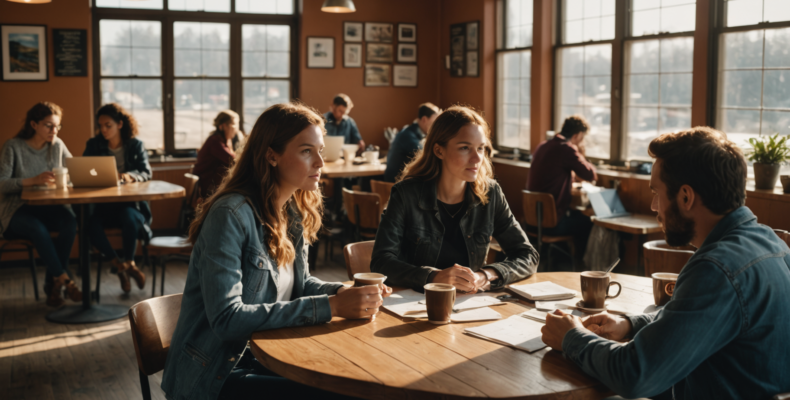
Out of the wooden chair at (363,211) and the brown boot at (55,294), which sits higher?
the wooden chair at (363,211)

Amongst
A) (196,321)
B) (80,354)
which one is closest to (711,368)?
(196,321)

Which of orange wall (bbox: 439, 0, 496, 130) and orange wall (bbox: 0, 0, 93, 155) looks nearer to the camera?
orange wall (bbox: 0, 0, 93, 155)

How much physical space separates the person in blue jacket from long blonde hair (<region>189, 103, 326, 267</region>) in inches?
128

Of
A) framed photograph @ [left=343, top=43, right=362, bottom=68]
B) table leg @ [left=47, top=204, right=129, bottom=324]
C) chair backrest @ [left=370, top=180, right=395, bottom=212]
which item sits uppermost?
framed photograph @ [left=343, top=43, right=362, bottom=68]

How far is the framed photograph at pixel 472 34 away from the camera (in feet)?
24.1

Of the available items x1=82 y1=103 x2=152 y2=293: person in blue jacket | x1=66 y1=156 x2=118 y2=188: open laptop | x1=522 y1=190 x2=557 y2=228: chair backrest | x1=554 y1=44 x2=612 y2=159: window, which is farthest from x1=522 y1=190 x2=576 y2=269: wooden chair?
x1=66 y1=156 x2=118 y2=188: open laptop

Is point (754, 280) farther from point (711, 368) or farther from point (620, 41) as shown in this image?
point (620, 41)

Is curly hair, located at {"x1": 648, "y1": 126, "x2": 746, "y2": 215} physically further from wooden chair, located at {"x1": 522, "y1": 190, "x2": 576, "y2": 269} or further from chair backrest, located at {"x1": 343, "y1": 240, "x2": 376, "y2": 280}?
wooden chair, located at {"x1": 522, "y1": 190, "x2": 576, "y2": 269}

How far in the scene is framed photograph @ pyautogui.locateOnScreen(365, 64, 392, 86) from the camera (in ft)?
25.9

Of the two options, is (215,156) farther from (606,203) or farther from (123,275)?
(606,203)

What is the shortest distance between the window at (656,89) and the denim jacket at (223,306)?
431 cm

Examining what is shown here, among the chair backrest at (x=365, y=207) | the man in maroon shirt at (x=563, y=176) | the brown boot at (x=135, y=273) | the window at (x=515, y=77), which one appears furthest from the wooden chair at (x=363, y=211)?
the window at (x=515, y=77)

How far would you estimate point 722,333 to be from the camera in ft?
4.31

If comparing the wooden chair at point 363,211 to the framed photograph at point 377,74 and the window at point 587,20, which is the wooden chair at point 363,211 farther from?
the framed photograph at point 377,74
